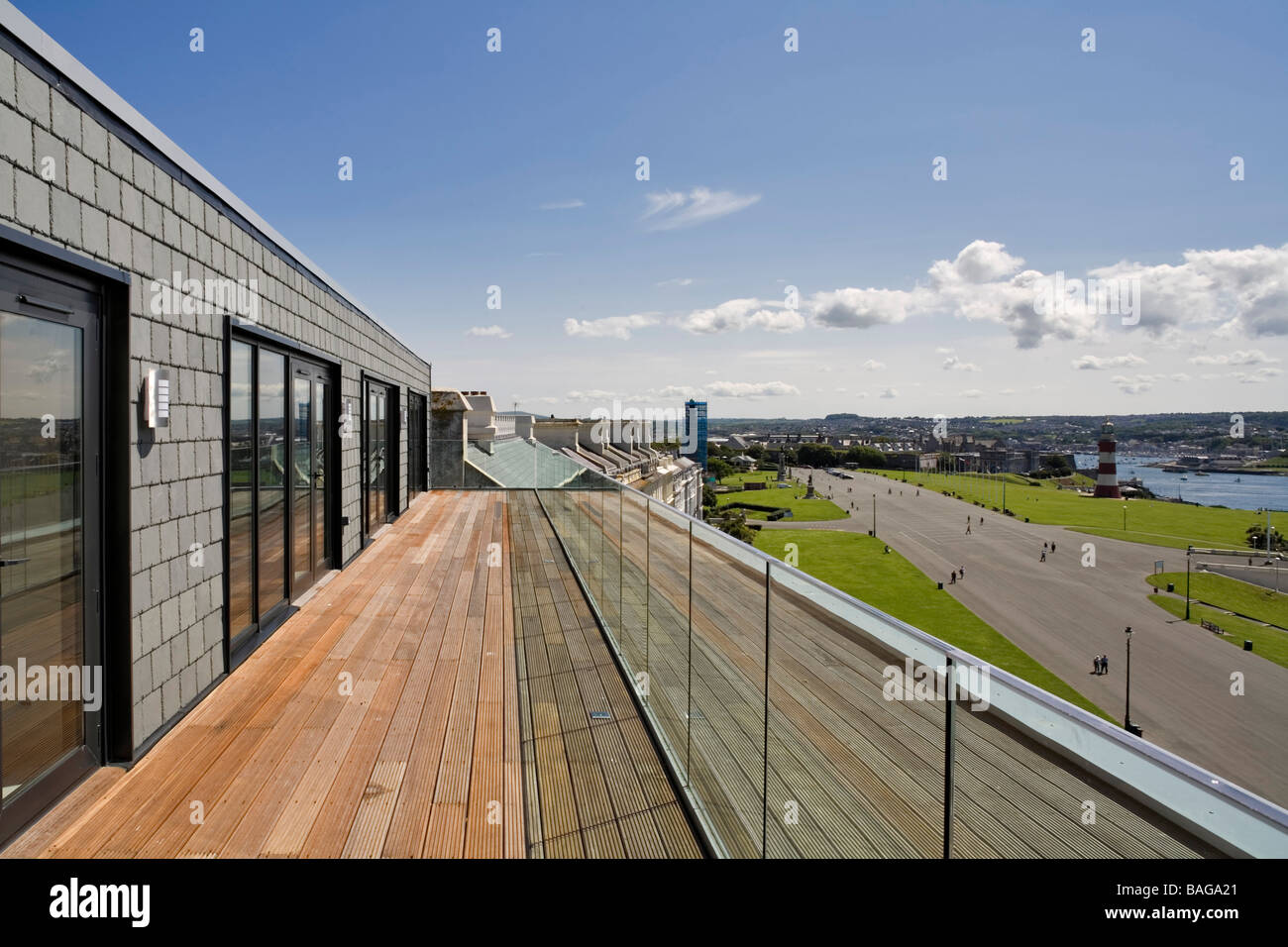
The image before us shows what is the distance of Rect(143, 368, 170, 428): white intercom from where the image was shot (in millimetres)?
2973

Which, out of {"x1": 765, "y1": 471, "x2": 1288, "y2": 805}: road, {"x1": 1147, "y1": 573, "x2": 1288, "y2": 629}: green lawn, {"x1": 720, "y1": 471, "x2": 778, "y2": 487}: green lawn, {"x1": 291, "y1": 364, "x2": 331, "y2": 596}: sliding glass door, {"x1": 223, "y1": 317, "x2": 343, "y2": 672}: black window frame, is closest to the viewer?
{"x1": 223, "y1": 317, "x2": 343, "y2": 672}: black window frame

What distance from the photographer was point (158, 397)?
9.99 ft

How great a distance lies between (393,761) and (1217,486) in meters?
127

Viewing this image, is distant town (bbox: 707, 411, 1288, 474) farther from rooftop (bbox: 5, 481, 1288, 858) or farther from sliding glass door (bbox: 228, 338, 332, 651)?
sliding glass door (bbox: 228, 338, 332, 651)

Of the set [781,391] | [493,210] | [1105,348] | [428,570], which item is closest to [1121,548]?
[781,391]

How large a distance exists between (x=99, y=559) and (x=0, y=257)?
1.27m

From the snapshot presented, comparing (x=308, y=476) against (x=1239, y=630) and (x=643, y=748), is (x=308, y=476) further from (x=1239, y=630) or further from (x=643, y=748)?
(x=1239, y=630)

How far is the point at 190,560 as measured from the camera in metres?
3.48

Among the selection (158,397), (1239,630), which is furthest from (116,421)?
(1239,630)

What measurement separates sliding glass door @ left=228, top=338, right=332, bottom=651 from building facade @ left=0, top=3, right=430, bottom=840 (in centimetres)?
3

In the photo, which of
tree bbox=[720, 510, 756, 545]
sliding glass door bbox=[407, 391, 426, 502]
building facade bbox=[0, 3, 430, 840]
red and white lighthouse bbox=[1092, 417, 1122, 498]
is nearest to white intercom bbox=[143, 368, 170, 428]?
building facade bbox=[0, 3, 430, 840]

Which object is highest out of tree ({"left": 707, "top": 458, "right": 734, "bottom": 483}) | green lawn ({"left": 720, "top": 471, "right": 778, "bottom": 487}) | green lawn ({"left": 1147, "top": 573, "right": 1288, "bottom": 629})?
tree ({"left": 707, "top": 458, "right": 734, "bottom": 483})

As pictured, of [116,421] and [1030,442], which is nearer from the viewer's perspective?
[116,421]
